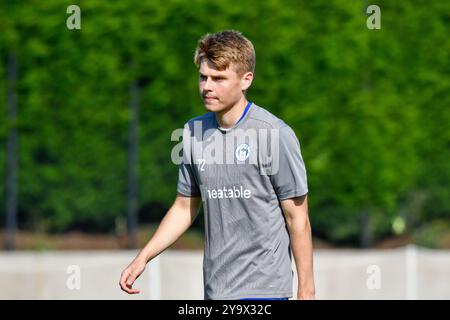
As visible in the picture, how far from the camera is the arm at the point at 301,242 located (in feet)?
15.8

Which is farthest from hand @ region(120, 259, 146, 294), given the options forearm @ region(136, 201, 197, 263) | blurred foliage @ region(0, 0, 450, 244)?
blurred foliage @ region(0, 0, 450, 244)

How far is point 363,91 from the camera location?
1867 centimetres

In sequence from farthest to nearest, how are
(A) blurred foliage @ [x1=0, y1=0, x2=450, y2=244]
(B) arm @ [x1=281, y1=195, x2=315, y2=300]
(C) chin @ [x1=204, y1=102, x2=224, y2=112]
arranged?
(A) blurred foliage @ [x1=0, y1=0, x2=450, y2=244], (C) chin @ [x1=204, y1=102, x2=224, y2=112], (B) arm @ [x1=281, y1=195, x2=315, y2=300]

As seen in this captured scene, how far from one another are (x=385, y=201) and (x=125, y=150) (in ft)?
15.3

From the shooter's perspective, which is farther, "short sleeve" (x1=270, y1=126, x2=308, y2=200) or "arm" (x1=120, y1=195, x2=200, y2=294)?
"arm" (x1=120, y1=195, x2=200, y2=294)

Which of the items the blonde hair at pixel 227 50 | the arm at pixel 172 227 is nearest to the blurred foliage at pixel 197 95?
the arm at pixel 172 227

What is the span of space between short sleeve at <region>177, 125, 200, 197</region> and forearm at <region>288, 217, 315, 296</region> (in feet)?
1.90

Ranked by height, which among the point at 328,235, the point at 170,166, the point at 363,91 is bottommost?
the point at 328,235

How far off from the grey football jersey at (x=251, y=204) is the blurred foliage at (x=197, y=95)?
13286mm

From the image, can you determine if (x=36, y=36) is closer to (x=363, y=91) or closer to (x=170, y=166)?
(x=170, y=166)

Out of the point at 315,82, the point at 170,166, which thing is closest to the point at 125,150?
the point at 170,166

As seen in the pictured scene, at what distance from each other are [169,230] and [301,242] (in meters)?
0.74

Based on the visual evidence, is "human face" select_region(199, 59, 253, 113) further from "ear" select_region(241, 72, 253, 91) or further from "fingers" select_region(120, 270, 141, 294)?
"fingers" select_region(120, 270, 141, 294)

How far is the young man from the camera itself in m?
4.87
